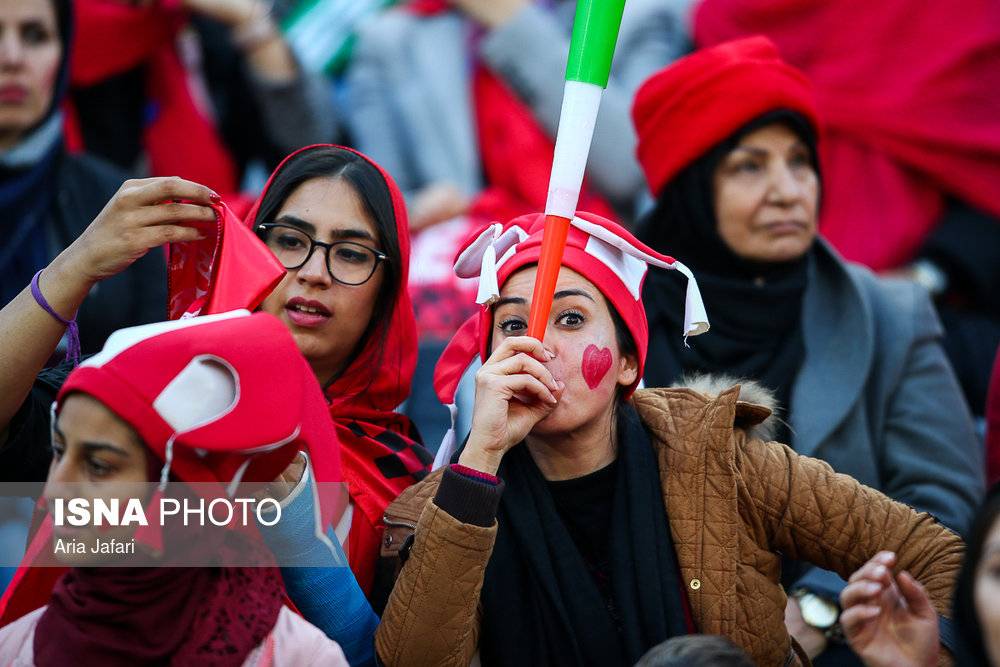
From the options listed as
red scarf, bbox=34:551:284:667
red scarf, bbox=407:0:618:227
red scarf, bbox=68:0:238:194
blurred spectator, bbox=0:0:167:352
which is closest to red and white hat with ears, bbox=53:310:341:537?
red scarf, bbox=34:551:284:667

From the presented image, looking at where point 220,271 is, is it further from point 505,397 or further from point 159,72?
point 159,72

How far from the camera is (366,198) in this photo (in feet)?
11.2

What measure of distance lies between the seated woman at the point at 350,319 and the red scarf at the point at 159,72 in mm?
1944

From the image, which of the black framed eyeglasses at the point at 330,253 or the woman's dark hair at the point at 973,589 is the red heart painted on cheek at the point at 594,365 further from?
the woman's dark hair at the point at 973,589

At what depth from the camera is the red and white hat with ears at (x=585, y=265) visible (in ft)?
9.86

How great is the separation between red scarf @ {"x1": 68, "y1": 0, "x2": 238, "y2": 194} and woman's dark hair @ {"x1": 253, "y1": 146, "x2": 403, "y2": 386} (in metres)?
1.90

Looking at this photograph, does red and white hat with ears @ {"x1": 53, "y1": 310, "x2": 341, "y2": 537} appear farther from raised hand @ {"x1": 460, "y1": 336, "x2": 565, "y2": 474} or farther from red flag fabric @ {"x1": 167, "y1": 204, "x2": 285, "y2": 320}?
raised hand @ {"x1": 460, "y1": 336, "x2": 565, "y2": 474}

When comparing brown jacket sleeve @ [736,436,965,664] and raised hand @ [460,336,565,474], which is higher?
raised hand @ [460,336,565,474]

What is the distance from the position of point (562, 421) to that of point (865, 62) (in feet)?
9.20

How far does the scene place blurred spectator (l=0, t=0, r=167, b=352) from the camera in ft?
13.8

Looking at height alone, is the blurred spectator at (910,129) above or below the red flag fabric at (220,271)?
above

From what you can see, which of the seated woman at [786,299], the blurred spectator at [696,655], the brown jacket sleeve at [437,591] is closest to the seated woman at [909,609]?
the blurred spectator at [696,655]

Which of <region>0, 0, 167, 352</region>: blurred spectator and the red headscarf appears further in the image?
<region>0, 0, 167, 352</region>: blurred spectator

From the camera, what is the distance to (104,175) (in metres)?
4.56
